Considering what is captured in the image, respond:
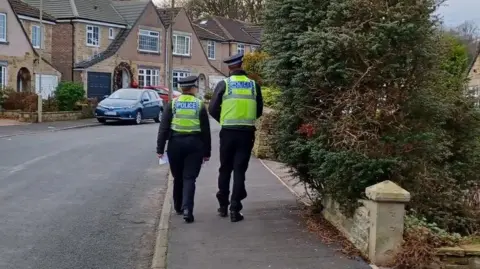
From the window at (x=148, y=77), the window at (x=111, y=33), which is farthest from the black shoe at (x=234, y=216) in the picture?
the window at (x=148, y=77)

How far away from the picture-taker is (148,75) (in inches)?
1957

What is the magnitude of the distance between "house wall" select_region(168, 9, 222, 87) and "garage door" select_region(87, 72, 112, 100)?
8.76 m

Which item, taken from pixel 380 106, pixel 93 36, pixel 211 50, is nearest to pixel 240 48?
pixel 211 50

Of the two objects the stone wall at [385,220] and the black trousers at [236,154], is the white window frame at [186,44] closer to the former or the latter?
the black trousers at [236,154]

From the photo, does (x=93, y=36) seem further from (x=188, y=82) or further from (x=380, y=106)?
(x=380, y=106)

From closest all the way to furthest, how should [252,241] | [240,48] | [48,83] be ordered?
[252,241]
[48,83]
[240,48]

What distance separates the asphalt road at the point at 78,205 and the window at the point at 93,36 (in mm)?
27218

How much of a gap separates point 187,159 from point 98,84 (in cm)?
3692

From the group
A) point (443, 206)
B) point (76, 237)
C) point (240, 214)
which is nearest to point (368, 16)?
point (443, 206)

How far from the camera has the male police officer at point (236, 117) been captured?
8.06 meters

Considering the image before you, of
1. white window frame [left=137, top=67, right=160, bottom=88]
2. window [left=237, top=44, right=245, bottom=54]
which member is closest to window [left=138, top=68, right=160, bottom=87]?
white window frame [left=137, top=67, right=160, bottom=88]

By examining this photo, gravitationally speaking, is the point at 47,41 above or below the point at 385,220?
above

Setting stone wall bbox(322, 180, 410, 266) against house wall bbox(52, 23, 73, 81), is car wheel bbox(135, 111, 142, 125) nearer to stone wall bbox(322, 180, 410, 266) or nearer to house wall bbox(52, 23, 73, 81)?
house wall bbox(52, 23, 73, 81)

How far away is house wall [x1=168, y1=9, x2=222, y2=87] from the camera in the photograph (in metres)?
53.3
